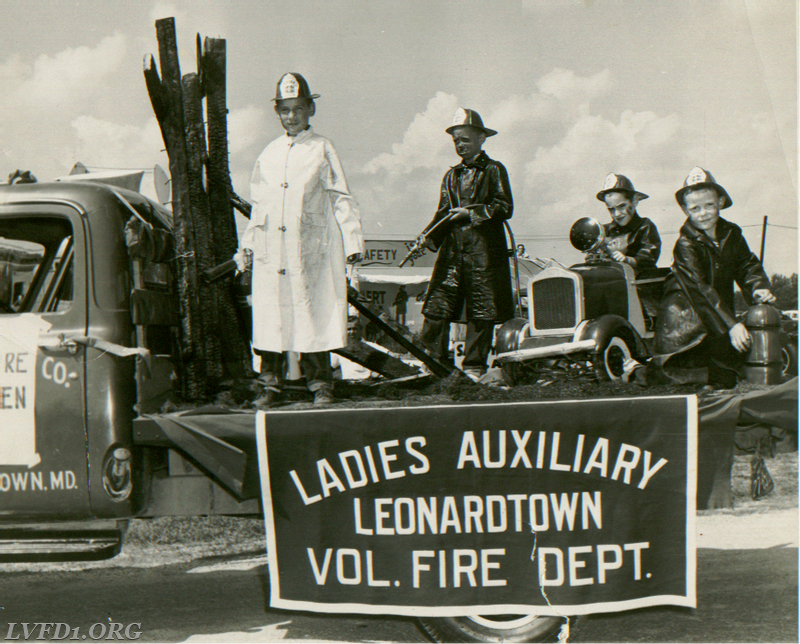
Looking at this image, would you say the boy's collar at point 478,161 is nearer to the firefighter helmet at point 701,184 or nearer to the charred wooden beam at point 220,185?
the firefighter helmet at point 701,184

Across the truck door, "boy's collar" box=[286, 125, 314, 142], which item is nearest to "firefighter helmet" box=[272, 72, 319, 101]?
"boy's collar" box=[286, 125, 314, 142]

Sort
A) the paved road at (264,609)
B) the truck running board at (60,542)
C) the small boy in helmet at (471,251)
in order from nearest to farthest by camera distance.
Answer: the truck running board at (60,542) < the paved road at (264,609) < the small boy in helmet at (471,251)

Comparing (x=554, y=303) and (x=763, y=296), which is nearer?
(x=763, y=296)

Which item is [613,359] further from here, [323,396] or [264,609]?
[264,609]

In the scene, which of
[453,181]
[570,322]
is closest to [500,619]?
[570,322]

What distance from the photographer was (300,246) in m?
3.27

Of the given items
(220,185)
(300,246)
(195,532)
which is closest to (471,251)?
(300,246)

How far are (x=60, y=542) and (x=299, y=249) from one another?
1604 mm

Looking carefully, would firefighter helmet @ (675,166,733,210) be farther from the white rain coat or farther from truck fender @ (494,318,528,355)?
the white rain coat

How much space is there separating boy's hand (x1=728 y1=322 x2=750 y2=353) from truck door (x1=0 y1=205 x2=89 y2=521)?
107 inches

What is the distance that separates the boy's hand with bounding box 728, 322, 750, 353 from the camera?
291 centimetres

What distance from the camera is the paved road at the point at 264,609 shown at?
118 inches

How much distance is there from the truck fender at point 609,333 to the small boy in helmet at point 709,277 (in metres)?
0.29

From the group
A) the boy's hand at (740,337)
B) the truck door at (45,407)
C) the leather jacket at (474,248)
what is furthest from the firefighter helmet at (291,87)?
the boy's hand at (740,337)
